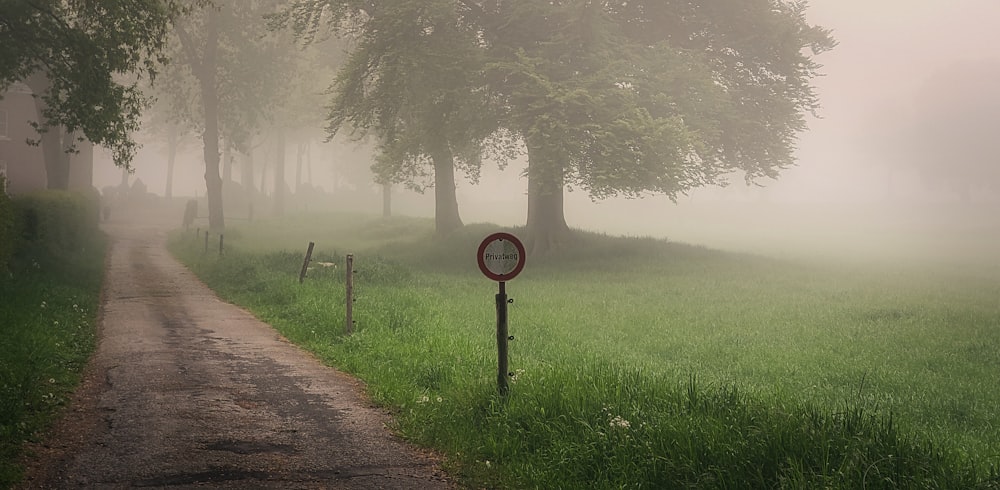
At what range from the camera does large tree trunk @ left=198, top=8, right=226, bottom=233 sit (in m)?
41.2

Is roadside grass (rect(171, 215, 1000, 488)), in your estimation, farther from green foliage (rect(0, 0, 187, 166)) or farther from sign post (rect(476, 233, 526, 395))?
green foliage (rect(0, 0, 187, 166))

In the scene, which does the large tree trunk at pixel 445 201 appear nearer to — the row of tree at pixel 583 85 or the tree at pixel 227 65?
the row of tree at pixel 583 85

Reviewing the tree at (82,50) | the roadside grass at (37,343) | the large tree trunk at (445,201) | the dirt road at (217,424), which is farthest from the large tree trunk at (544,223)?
the dirt road at (217,424)

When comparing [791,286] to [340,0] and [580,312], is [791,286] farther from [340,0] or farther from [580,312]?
[340,0]

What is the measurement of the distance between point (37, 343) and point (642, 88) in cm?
2119

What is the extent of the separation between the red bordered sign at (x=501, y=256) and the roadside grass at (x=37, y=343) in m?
4.90

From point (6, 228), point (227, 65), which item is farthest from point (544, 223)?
point (227, 65)

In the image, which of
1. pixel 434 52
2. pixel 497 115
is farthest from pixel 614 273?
pixel 434 52

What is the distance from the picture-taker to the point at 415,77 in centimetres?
2689

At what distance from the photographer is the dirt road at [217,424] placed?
645 centimetres

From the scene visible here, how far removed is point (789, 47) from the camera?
29.7m

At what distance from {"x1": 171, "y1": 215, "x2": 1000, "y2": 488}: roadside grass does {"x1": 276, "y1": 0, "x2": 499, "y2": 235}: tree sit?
5477mm

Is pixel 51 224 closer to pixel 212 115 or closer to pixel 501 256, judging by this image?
pixel 501 256

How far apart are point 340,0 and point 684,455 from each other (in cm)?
2751
